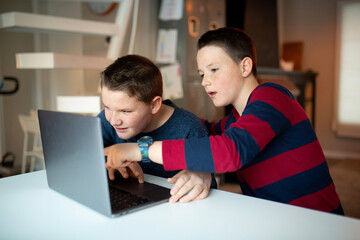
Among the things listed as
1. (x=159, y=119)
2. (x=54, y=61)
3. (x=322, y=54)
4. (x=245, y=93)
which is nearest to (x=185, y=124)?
(x=159, y=119)

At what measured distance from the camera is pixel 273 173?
0.96 m

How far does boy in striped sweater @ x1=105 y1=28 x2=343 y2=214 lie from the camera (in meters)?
0.72

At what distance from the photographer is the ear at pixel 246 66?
1.06m

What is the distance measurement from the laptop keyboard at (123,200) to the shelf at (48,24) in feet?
3.03

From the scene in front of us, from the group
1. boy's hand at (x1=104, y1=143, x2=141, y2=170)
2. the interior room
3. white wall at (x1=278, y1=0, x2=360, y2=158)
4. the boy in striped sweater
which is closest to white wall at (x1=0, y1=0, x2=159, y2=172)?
the interior room

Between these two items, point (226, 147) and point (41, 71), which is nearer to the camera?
point (226, 147)

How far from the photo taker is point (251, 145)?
74 centimetres

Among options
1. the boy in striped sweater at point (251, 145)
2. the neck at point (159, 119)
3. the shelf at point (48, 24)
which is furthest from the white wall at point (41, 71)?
the boy in striped sweater at point (251, 145)

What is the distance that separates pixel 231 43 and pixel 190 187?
0.52 m

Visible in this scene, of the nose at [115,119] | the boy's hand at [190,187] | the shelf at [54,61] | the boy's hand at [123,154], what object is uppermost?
the shelf at [54,61]

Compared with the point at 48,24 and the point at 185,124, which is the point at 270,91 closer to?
the point at 185,124

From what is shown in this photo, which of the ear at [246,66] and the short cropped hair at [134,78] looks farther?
the ear at [246,66]

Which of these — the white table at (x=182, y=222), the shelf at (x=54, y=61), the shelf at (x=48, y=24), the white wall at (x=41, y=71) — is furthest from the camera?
the white wall at (x=41, y=71)

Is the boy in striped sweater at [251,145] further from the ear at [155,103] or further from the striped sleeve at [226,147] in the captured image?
the ear at [155,103]
